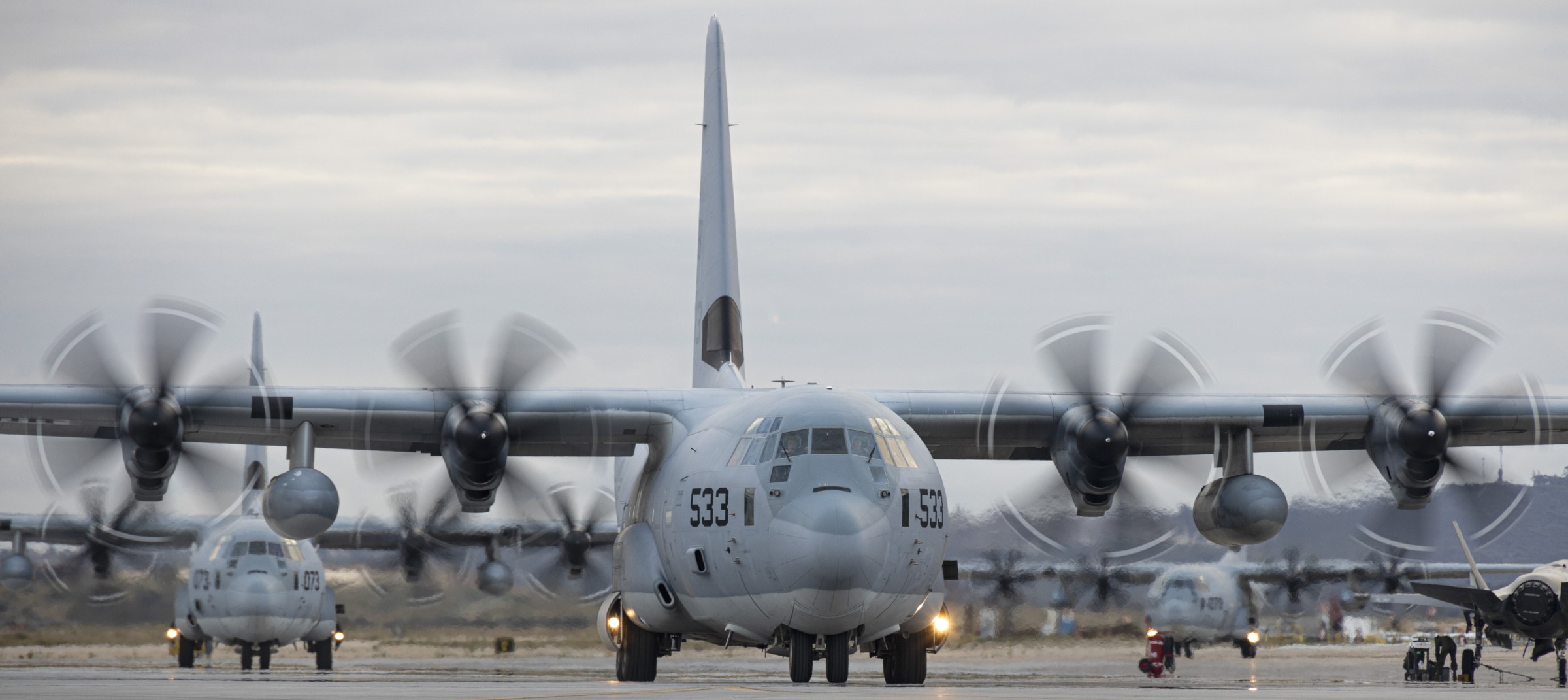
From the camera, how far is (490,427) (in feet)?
67.6

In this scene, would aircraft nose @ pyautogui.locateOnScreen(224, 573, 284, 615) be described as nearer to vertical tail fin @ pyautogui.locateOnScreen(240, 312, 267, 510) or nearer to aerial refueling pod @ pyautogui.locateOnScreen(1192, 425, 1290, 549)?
vertical tail fin @ pyautogui.locateOnScreen(240, 312, 267, 510)

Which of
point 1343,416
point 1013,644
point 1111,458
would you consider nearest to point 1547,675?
point 1013,644

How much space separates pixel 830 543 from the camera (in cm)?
1708

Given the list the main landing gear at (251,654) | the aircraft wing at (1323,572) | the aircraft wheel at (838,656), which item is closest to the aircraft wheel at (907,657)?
the aircraft wheel at (838,656)

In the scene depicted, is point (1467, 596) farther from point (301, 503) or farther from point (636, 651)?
point (301, 503)

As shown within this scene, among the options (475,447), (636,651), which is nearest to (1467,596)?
(636,651)

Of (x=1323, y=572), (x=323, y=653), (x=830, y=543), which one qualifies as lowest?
(x=830, y=543)

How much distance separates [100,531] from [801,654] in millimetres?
24716

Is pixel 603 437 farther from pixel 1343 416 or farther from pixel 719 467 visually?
pixel 1343 416

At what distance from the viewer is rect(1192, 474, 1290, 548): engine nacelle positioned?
21578 millimetres

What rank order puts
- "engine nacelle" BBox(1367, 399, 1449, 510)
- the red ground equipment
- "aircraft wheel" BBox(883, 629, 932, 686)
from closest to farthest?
"aircraft wheel" BBox(883, 629, 932, 686), "engine nacelle" BBox(1367, 399, 1449, 510), the red ground equipment

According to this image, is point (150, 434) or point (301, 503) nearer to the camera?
point (150, 434)

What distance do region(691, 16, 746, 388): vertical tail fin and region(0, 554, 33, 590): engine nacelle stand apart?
20087 mm

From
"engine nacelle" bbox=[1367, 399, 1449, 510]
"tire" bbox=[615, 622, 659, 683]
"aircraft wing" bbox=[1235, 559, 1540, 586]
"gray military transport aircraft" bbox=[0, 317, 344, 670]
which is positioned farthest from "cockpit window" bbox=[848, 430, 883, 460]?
"aircraft wing" bbox=[1235, 559, 1540, 586]
